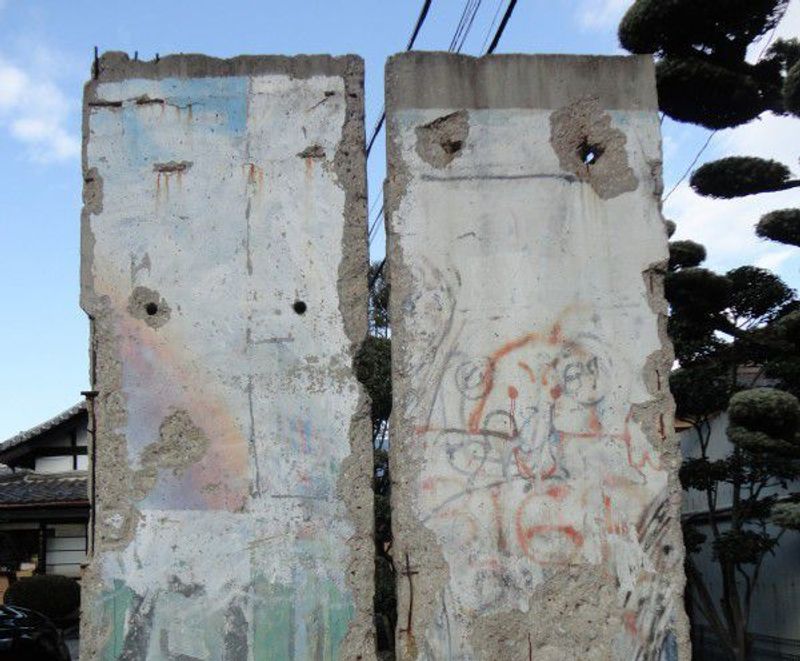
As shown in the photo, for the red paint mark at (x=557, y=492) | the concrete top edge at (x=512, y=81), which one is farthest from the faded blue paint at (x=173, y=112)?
the red paint mark at (x=557, y=492)

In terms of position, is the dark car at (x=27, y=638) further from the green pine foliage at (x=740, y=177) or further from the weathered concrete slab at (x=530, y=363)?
the green pine foliage at (x=740, y=177)

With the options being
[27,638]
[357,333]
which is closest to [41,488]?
[27,638]

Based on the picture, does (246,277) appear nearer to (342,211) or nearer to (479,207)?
(342,211)

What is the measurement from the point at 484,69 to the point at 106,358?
256cm

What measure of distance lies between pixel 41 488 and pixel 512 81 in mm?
18207

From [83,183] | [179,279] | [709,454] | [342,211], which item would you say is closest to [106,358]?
[179,279]

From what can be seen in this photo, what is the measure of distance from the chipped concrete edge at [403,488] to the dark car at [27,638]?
9.22 metres

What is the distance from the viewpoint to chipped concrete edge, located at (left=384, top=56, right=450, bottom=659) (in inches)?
199

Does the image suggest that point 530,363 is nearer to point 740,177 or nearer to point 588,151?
point 588,151

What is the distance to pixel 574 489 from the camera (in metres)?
5.21

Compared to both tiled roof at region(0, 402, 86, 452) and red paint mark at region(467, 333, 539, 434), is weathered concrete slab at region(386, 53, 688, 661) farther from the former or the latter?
tiled roof at region(0, 402, 86, 452)

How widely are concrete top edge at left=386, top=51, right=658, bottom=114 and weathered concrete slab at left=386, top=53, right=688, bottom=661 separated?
0.01 metres

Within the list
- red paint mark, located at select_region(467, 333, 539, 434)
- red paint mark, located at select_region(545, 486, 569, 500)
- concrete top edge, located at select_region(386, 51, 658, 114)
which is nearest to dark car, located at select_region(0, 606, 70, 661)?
red paint mark, located at select_region(467, 333, 539, 434)

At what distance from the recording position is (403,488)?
5.15 m
